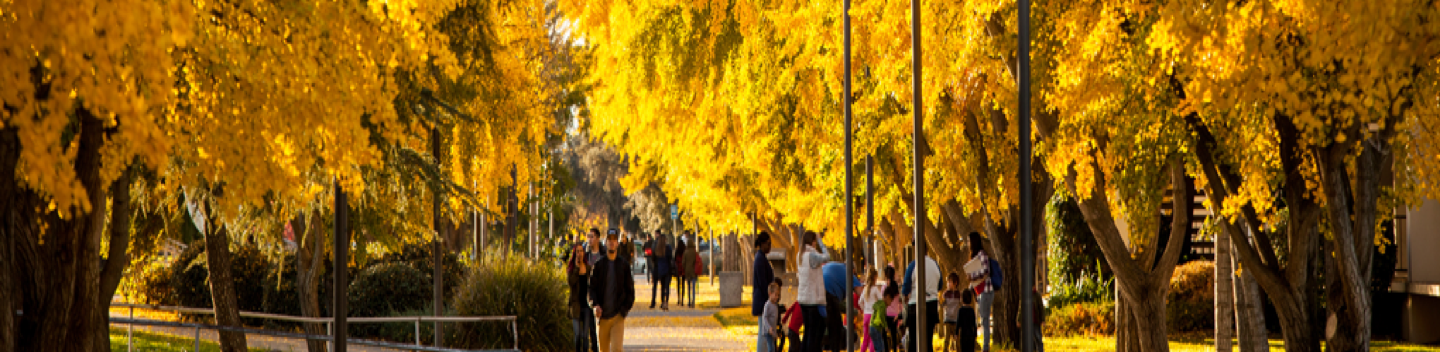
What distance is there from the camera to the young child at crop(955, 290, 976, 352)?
17.7m

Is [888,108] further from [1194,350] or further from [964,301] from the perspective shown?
[1194,350]

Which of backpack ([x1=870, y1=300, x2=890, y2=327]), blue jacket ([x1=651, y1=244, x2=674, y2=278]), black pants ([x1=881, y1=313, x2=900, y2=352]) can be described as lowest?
black pants ([x1=881, y1=313, x2=900, y2=352])

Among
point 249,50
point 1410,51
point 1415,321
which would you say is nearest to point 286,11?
point 249,50

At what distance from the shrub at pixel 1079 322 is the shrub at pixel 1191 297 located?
0.98 meters

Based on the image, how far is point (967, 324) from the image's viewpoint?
58.0 feet

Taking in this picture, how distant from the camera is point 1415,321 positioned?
23047 mm

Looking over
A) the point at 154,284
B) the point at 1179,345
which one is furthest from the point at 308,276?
the point at 1179,345

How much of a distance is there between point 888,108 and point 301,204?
1044 cm

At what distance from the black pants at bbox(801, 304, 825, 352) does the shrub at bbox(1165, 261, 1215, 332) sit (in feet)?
34.0

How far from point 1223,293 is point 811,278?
4.93m

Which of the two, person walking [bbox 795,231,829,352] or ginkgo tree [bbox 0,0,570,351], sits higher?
ginkgo tree [bbox 0,0,570,351]

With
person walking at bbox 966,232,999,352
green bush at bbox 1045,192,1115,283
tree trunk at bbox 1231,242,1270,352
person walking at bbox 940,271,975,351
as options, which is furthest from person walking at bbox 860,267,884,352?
green bush at bbox 1045,192,1115,283

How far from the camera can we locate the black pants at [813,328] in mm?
17047

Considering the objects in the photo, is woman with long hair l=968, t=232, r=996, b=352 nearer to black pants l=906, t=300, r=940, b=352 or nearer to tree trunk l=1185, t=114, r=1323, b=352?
black pants l=906, t=300, r=940, b=352
